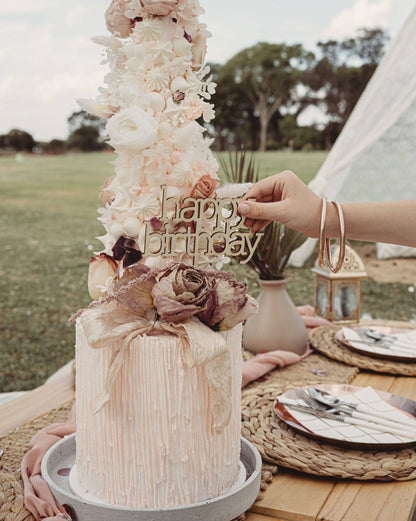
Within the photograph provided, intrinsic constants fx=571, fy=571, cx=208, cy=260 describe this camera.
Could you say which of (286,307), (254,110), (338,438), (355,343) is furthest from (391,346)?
(254,110)

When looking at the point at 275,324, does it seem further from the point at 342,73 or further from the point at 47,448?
the point at 342,73

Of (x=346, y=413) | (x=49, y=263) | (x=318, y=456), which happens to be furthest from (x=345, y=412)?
(x=49, y=263)

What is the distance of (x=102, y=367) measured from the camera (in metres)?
0.77

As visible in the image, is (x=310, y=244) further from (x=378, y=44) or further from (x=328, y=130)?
(x=378, y=44)

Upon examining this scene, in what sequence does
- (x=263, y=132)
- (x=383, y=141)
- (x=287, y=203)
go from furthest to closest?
(x=263, y=132) → (x=383, y=141) → (x=287, y=203)

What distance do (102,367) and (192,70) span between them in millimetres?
460

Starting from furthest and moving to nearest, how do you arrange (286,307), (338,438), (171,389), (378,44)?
(378,44), (286,307), (338,438), (171,389)

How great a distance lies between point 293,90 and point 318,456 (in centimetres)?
1056

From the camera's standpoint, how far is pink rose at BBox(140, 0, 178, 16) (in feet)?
2.61

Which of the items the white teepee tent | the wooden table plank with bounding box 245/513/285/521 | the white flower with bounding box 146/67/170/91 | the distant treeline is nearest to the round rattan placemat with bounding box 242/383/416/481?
the wooden table plank with bounding box 245/513/285/521

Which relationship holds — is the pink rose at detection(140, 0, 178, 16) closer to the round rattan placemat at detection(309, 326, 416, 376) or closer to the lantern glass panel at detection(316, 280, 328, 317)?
the round rattan placemat at detection(309, 326, 416, 376)

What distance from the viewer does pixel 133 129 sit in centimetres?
77

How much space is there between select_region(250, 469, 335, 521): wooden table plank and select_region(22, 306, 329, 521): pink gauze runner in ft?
0.99

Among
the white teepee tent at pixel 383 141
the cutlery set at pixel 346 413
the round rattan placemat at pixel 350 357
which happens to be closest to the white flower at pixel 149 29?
the cutlery set at pixel 346 413
